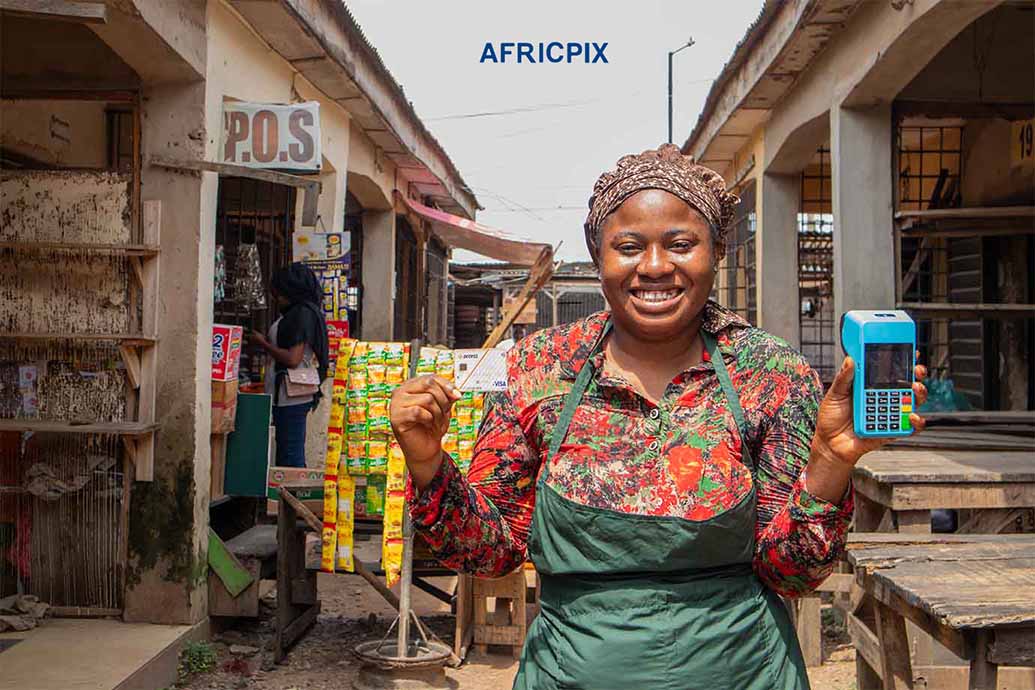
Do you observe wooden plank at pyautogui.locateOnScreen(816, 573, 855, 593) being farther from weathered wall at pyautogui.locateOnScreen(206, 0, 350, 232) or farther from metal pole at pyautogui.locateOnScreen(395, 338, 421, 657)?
weathered wall at pyautogui.locateOnScreen(206, 0, 350, 232)

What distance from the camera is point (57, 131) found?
684 centimetres

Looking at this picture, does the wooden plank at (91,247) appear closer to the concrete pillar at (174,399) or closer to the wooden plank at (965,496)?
the concrete pillar at (174,399)

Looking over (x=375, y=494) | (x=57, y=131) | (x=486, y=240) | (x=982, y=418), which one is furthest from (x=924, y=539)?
(x=486, y=240)

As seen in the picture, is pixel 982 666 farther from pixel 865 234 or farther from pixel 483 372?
pixel 865 234

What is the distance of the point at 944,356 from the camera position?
32.7 ft

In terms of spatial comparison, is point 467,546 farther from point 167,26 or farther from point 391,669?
point 167,26

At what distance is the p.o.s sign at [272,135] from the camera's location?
19.3 feet

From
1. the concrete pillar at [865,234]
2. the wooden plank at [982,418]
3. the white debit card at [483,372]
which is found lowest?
the wooden plank at [982,418]

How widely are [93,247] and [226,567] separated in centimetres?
188

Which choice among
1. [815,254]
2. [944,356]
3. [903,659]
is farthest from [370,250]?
[903,659]

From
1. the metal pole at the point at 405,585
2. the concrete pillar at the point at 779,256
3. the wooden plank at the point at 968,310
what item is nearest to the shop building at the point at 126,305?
the metal pole at the point at 405,585

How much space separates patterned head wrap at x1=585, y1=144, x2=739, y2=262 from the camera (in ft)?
6.35

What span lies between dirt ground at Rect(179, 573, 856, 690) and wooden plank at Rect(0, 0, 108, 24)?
3.18 meters

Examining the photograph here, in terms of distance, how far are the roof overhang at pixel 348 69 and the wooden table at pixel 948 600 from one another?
4.63 m
